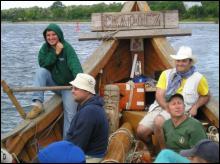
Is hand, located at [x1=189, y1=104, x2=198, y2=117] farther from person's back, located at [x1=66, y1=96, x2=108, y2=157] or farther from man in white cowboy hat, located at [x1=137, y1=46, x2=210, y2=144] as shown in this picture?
person's back, located at [x1=66, y1=96, x2=108, y2=157]

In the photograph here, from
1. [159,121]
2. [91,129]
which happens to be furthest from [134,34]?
[91,129]

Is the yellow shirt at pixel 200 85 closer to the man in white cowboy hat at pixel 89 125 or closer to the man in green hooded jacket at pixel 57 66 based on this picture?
the man in green hooded jacket at pixel 57 66

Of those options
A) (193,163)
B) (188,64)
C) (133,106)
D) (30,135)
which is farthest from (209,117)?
(193,163)

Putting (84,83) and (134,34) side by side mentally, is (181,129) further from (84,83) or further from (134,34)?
(134,34)

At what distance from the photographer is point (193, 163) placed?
3.25 meters

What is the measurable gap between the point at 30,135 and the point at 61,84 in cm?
78

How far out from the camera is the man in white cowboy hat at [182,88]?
17.4ft

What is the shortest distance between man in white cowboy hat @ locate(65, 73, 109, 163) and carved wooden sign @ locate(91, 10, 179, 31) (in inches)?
129

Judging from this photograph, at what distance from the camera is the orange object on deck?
6.61 metres

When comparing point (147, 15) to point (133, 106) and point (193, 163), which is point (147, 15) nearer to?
point (133, 106)

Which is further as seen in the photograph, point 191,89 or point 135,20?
point 135,20

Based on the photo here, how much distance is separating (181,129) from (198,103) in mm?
873

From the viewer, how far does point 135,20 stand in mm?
7594

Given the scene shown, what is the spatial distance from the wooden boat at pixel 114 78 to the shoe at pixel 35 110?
0.05 m
